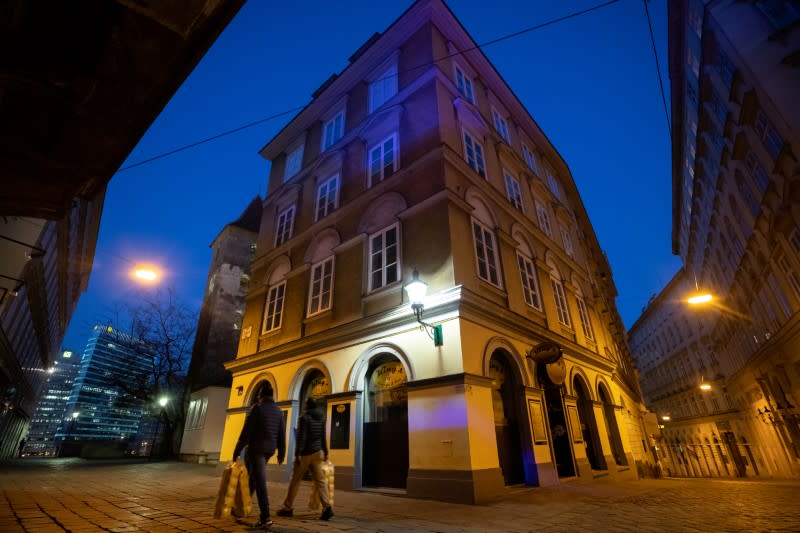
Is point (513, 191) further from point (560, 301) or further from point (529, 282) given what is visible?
point (560, 301)

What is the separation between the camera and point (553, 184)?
2012cm

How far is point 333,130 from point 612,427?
16877mm

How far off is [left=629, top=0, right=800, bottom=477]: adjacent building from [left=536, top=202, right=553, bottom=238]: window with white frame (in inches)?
238

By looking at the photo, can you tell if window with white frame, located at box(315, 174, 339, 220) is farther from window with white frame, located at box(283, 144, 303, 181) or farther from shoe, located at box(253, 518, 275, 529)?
shoe, located at box(253, 518, 275, 529)

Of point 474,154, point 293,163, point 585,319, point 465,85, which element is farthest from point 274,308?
point 585,319

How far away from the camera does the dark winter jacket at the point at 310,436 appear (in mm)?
5715

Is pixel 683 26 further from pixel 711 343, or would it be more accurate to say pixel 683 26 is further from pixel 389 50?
pixel 711 343

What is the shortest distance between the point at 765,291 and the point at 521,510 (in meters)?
22.0

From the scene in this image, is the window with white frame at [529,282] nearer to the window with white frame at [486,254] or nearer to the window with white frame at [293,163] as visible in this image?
the window with white frame at [486,254]

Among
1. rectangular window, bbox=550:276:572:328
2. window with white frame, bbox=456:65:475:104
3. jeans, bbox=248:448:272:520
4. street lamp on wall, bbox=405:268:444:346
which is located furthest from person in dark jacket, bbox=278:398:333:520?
window with white frame, bbox=456:65:475:104

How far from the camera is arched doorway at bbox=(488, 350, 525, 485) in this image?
895 cm

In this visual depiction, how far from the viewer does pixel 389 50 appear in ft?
48.1

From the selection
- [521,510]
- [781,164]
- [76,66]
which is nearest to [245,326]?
[521,510]

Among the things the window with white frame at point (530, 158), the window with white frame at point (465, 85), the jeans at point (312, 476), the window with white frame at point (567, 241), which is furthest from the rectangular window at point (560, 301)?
the jeans at point (312, 476)
